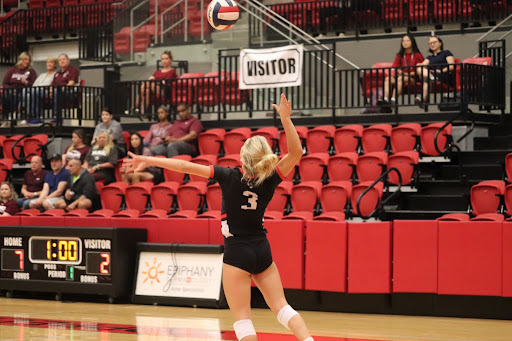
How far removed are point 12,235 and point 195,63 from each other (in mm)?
7297

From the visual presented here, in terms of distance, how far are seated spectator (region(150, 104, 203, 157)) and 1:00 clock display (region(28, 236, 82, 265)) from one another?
307 centimetres

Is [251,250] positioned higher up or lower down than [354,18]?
lower down

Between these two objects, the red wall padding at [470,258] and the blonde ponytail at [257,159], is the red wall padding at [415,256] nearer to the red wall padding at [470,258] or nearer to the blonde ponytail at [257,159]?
the red wall padding at [470,258]

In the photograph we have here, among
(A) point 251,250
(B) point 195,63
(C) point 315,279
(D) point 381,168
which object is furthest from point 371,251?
(B) point 195,63

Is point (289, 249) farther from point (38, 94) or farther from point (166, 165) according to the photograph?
point (38, 94)

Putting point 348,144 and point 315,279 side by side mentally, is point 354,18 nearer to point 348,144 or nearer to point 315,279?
point 348,144

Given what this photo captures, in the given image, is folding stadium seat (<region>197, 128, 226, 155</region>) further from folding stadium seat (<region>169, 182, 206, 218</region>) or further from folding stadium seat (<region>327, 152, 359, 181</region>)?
folding stadium seat (<region>327, 152, 359, 181</region>)

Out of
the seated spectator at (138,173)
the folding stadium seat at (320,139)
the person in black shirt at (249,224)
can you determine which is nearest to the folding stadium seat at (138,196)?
the seated spectator at (138,173)

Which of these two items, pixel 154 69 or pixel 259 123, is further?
pixel 154 69

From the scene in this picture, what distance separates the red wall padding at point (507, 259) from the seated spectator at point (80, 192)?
23.3ft

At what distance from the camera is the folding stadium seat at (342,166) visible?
13.8 m

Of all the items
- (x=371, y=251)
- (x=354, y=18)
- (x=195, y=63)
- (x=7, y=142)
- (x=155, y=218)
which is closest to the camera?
(x=371, y=251)

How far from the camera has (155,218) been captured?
13.2m

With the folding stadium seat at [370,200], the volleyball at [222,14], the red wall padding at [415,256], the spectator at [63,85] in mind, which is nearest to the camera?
the red wall padding at [415,256]
